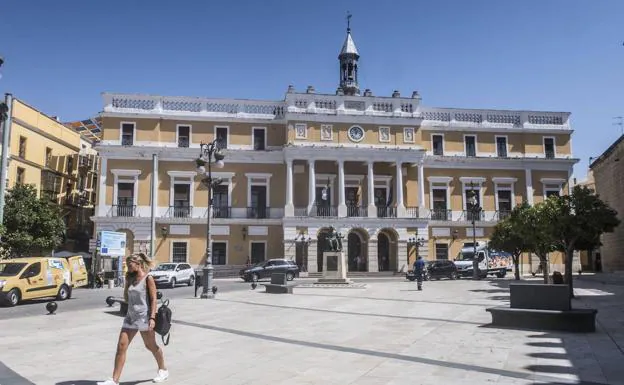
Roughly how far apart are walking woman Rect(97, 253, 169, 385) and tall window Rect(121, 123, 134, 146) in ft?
107

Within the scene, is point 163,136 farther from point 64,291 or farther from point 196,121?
point 64,291

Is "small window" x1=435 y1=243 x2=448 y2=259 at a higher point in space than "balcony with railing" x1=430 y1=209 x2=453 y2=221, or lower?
lower

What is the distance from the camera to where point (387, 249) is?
39062mm

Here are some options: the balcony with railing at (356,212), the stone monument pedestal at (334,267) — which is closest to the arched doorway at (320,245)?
the balcony with railing at (356,212)

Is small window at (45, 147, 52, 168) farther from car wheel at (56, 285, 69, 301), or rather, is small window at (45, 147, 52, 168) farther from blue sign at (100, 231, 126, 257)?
car wheel at (56, 285, 69, 301)

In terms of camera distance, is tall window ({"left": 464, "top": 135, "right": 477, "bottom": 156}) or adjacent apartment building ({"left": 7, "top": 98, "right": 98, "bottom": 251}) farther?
tall window ({"left": 464, "top": 135, "right": 477, "bottom": 156})

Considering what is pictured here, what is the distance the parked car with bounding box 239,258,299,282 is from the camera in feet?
100

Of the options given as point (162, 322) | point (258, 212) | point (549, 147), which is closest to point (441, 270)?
point (258, 212)

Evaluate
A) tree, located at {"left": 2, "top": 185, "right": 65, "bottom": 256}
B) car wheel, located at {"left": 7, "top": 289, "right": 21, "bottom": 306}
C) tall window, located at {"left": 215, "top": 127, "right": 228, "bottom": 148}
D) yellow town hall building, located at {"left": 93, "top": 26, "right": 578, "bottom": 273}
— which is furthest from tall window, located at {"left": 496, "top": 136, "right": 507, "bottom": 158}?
car wheel, located at {"left": 7, "top": 289, "right": 21, "bottom": 306}

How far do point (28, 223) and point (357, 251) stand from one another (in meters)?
22.0

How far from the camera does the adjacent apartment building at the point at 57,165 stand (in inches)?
1352

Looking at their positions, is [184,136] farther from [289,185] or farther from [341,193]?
[341,193]

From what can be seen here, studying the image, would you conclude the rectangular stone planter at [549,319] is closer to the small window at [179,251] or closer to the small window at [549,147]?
the small window at [179,251]

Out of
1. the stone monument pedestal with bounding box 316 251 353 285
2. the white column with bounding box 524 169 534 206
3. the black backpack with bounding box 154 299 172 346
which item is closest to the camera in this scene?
the black backpack with bounding box 154 299 172 346
